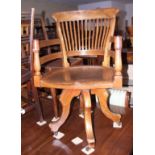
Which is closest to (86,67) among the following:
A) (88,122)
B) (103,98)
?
(103,98)

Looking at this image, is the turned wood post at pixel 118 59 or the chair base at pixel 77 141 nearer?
the turned wood post at pixel 118 59

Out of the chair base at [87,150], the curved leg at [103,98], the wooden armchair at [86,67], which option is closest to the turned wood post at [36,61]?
the wooden armchair at [86,67]

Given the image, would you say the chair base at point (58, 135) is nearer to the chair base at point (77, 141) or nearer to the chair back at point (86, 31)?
the chair base at point (77, 141)

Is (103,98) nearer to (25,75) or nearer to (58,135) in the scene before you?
(58,135)

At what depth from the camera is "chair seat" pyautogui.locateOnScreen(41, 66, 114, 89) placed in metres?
1.11

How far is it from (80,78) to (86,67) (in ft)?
0.97

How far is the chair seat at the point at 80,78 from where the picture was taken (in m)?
1.11

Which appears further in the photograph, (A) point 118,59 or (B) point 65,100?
(B) point 65,100

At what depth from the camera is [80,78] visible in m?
1.21

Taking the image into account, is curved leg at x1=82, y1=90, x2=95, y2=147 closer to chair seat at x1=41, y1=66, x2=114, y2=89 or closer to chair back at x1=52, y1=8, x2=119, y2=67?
chair seat at x1=41, y1=66, x2=114, y2=89
